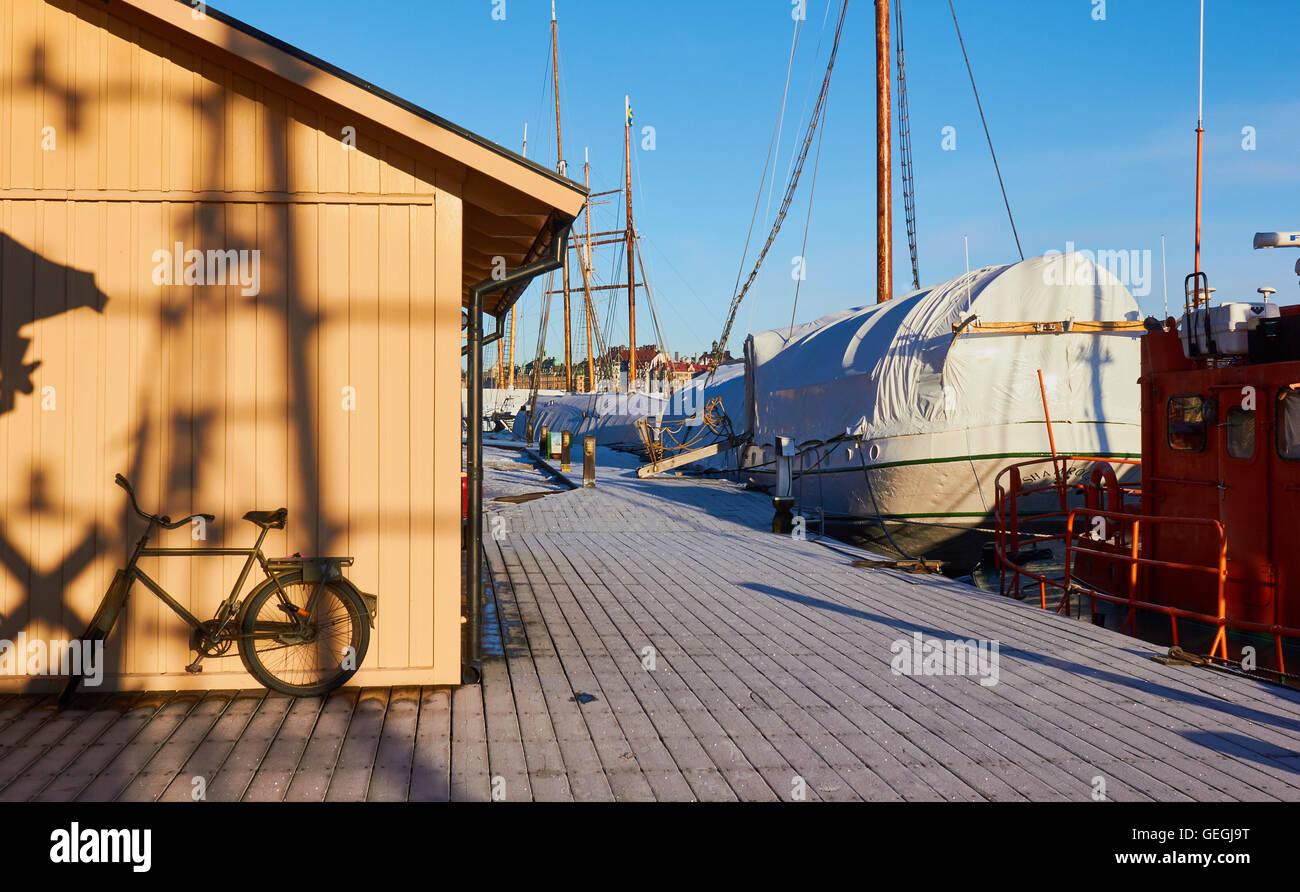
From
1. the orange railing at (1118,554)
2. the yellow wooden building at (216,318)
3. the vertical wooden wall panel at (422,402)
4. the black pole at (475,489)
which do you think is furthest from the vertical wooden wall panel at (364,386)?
the orange railing at (1118,554)

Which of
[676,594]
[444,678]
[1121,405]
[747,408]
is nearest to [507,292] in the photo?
[676,594]

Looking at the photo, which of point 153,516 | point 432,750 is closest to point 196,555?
point 153,516

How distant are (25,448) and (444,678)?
2.85m

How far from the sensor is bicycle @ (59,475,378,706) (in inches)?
222

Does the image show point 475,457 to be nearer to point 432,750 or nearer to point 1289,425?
point 432,750

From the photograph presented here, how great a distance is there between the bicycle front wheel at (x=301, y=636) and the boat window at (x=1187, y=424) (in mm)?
7502

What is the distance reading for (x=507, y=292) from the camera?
9.34 metres

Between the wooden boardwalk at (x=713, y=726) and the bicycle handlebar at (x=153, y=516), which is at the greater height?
the bicycle handlebar at (x=153, y=516)

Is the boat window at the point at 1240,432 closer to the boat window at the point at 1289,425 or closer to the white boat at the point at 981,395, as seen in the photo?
the boat window at the point at 1289,425

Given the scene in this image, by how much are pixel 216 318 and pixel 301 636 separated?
6.55 feet

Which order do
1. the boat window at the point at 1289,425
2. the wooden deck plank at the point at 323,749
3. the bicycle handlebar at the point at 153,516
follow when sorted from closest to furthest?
the wooden deck plank at the point at 323,749 → the bicycle handlebar at the point at 153,516 → the boat window at the point at 1289,425

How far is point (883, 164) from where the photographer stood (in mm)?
20516

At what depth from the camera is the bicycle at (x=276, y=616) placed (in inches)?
222
